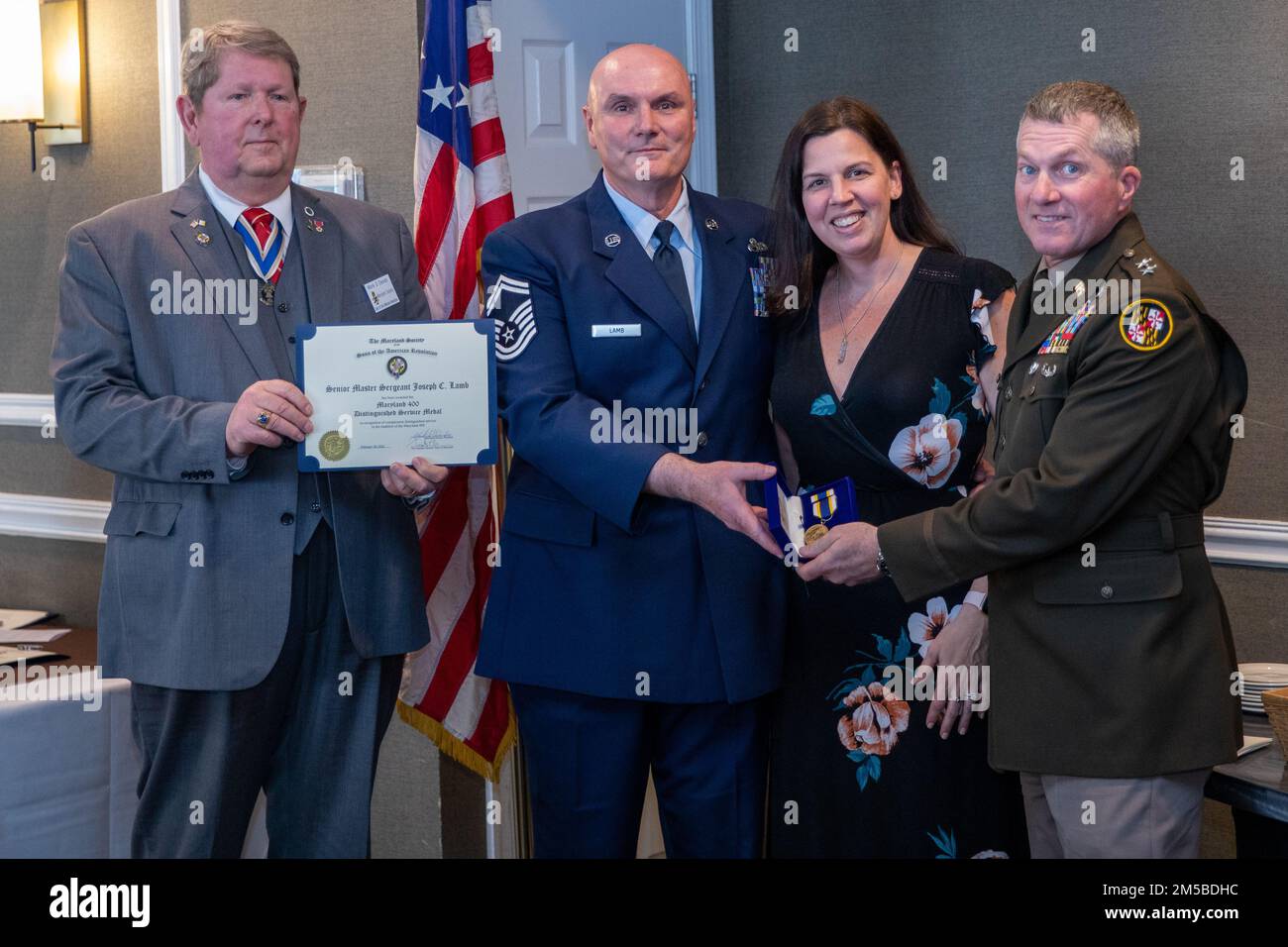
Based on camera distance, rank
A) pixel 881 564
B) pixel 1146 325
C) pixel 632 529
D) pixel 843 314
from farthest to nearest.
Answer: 1. pixel 843 314
2. pixel 632 529
3. pixel 881 564
4. pixel 1146 325

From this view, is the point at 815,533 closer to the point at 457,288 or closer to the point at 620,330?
the point at 620,330

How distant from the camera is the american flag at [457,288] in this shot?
119 inches

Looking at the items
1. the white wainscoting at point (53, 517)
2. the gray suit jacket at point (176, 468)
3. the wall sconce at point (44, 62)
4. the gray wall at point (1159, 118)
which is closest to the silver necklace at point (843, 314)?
the gray suit jacket at point (176, 468)

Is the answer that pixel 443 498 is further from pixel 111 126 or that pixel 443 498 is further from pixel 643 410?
pixel 111 126

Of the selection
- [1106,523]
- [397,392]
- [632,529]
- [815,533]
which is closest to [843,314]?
[815,533]

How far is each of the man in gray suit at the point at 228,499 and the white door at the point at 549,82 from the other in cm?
146

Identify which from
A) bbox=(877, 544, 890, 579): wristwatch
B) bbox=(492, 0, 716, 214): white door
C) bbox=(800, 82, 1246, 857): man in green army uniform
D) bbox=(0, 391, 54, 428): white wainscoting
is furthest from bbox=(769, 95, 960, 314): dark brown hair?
bbox=(0, 391, 54, 428): white wainscoting

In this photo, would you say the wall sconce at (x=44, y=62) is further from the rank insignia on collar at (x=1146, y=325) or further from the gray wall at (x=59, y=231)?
the rank insignia on collar at (x=1146, y=325)

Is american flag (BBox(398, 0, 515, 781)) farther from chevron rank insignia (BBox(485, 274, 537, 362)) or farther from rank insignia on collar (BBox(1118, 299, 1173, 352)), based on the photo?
rank insignia on collar (BBox(1118, 299, 1173, 352))

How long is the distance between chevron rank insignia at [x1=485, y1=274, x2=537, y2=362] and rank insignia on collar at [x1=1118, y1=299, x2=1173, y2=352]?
3.27 ft

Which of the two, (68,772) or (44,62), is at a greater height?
(44,62)

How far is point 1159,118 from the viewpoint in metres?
3.29

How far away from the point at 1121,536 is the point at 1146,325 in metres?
0.31

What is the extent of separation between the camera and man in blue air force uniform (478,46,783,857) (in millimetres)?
2375
